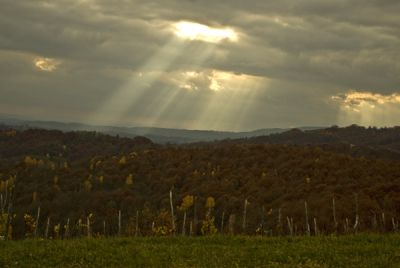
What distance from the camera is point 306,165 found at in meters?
131

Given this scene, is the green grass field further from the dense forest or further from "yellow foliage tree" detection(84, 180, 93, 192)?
"yellow foliage tree" detection(84, 180, 93, 192)

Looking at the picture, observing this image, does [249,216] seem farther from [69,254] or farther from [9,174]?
[9,174]

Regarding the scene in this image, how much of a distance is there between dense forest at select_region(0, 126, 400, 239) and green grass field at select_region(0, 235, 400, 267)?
47620 millimetres

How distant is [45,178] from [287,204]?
98.7m

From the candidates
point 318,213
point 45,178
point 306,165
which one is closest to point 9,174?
point 45,178

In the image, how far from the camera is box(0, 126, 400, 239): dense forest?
291ft

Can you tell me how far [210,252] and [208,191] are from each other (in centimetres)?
10399

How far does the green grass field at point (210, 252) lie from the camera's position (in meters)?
22.8

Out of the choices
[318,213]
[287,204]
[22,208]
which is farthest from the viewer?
[22,208]

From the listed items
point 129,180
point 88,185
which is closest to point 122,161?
point 129,180

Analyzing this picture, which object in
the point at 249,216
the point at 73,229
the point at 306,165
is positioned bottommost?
the point at 73,229

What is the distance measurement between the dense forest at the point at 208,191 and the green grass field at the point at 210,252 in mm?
47620

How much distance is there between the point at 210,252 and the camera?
1019 inches

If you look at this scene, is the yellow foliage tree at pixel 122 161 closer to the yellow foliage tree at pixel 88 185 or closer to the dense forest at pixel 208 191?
the dense forest at pixel 208 191
